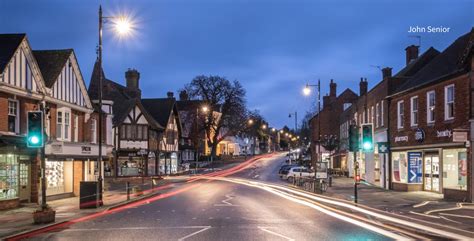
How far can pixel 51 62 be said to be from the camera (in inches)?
1199

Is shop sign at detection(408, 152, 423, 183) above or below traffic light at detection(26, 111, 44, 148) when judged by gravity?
below

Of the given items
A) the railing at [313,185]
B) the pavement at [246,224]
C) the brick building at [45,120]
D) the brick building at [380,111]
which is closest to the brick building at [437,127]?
the brick building at [380,111]

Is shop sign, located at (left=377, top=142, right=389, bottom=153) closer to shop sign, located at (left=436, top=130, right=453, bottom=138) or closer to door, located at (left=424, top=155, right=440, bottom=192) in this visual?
door, located at (left=424, top=155, right=440, bottom=192)

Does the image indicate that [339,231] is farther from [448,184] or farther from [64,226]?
[448,184]

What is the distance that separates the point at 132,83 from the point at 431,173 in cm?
5085

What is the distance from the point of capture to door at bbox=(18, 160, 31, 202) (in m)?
25.8

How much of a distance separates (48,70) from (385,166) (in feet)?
74.9

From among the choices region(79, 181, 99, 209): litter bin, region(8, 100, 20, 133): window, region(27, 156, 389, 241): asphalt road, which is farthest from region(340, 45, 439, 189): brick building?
region(8, 100, 20, 133): window

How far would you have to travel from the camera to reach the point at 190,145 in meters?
94.7

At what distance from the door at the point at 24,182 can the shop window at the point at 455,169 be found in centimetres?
2100

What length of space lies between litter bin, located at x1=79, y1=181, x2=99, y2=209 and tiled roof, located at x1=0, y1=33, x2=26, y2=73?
6222 millimetres

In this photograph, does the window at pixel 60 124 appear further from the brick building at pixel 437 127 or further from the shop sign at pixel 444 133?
the shop sign at pixel 444 133

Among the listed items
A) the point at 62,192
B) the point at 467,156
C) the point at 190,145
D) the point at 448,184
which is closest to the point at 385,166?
the point at 448,184

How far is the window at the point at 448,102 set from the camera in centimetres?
2738
